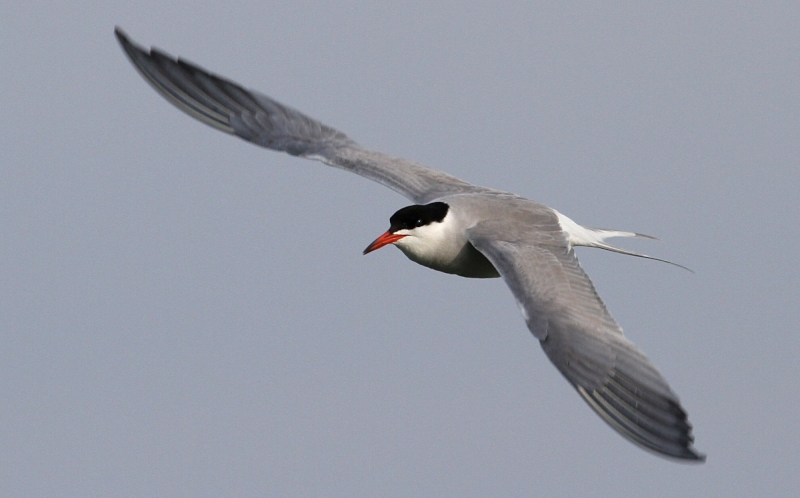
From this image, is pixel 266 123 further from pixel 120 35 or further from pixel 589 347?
pixel 589 347

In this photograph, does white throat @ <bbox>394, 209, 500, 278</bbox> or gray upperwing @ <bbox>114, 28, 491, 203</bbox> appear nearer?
white throat @ <bbox>394, 209, 500, 278</bbox>

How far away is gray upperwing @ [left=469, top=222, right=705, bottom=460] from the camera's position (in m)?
8.89

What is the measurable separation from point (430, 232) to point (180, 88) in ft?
12.0

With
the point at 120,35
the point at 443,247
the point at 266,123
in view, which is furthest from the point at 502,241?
the point at 120,35

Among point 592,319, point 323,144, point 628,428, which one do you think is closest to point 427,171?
point 323,144

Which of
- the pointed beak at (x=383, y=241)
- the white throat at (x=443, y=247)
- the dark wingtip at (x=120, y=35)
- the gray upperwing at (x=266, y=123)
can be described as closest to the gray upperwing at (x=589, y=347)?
the white throat at (x=443, y=247)

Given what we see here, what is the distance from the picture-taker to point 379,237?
38.8ft

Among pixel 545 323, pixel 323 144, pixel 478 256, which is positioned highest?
pixel 323 144

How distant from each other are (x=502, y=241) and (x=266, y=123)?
12.4 ft

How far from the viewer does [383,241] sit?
11781mm

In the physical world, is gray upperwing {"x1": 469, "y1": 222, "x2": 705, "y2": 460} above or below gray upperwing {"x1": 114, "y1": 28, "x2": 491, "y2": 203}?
below

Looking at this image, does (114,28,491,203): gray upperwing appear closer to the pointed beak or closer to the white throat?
the white throat

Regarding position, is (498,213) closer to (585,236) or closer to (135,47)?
(585,236)

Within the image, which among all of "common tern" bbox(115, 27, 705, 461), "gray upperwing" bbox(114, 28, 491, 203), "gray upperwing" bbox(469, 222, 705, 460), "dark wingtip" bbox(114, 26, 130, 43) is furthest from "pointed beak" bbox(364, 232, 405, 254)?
"dark wingtip" bbox(114, 26, 130, 43)
